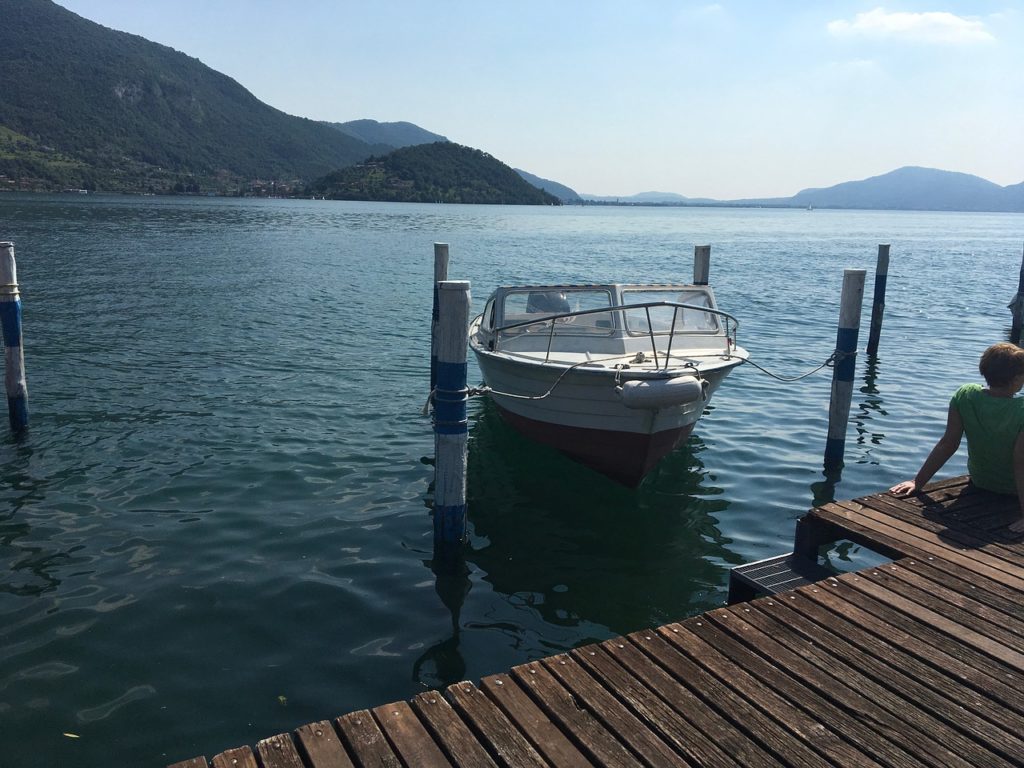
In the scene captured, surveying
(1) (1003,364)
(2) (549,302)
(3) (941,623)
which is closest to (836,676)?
(3) (941,623)

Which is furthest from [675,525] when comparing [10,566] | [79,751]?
[10,566]

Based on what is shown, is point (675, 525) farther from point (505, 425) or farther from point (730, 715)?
point (730, 715)

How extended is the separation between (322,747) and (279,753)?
209mm

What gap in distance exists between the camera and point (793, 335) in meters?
23.0

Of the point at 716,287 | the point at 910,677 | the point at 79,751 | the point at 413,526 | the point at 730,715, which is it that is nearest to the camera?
the point at 730,715

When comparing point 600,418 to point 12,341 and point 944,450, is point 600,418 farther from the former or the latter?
point 12,341

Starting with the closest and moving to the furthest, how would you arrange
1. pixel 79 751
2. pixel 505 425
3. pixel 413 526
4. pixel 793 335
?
pixel 79 751, pixel 413 526, pixel 505 425, pixel 793 335

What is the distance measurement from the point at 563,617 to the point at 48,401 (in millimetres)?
10568

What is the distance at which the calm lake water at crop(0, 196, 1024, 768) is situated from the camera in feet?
20.6

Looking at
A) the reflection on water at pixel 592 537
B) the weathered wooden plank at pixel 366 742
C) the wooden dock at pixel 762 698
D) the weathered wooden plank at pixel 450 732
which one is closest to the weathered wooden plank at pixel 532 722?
the wooden dock at pixel 762 698

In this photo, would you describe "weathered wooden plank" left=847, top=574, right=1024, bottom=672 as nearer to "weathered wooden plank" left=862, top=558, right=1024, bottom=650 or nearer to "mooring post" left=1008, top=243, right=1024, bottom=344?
"weathered wooden plank" left=862, top=558, right=1024, bottom=650

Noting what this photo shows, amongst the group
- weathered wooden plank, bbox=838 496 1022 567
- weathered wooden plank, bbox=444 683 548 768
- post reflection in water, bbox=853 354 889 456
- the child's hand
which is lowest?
post reflection in water, bbox=853 354 889 456

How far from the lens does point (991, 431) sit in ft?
22.1

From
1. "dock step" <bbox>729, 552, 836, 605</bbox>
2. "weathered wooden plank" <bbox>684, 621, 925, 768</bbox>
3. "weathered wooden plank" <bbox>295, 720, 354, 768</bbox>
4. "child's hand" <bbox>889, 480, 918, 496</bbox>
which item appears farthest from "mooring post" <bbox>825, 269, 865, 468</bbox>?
"weathered wooden plank" <bbox>295, 720, 354, 768</bbox>
